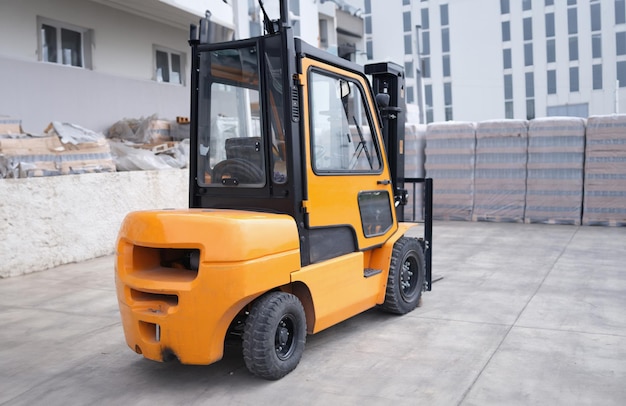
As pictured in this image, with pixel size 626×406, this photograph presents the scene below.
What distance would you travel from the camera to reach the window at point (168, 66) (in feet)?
47.8

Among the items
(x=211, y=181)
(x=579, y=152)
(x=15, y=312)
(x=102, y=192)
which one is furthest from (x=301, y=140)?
(x=579, y=152)

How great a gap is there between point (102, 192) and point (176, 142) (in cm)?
315

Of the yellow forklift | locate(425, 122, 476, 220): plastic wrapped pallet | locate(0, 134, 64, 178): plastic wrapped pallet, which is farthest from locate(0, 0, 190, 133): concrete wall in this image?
the yellow forklift

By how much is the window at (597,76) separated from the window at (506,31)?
6585 millimetres

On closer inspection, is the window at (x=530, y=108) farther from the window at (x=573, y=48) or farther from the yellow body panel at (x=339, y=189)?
the yellow body panel at (x=339, y=189)

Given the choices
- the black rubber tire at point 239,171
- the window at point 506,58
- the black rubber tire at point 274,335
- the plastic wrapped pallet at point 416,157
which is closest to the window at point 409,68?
the window at point 506,58

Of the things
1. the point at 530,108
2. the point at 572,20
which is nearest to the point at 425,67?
the point at 530,108

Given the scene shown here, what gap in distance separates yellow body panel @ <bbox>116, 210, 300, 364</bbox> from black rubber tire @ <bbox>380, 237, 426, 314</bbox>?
1453 millimetres

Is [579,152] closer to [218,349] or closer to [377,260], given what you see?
[377,260]

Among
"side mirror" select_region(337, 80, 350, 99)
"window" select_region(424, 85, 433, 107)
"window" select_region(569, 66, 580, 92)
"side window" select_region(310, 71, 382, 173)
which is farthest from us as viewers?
"window" select_region(424, 85, 433, 107)

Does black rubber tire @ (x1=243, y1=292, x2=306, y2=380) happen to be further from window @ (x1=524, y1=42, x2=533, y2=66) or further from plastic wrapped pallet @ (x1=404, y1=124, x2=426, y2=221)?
window @ (x1=524, y1=42, x2=533, y2=66)

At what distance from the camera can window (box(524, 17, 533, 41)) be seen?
45.8 meters

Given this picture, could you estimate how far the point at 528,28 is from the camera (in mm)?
46000

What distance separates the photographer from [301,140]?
4.41m
